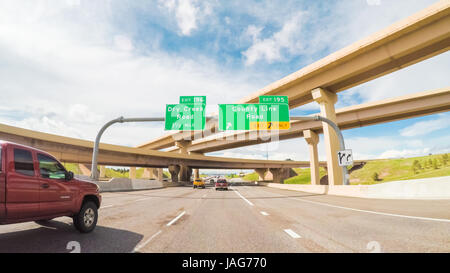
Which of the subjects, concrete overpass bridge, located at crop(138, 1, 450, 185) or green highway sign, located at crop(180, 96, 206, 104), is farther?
green highway sign, located at crop(180, 96, 206, 104)

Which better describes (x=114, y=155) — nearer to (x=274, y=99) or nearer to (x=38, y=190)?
(x=274, y=99)

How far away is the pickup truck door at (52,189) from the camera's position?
14.4 feet

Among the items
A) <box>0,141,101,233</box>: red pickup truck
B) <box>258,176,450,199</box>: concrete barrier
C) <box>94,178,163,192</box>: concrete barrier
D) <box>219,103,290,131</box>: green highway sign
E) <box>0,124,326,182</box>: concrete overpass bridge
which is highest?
<box>219,103,290,131</box>: green highway sign

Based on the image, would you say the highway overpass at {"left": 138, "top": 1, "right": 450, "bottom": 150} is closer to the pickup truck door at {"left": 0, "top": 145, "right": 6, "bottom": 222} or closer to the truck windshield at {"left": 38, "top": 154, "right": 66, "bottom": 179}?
the truck windshield at {"left": 38, "top": 154, "right": 66, "bottom": 179}

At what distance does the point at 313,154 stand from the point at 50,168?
127 feet

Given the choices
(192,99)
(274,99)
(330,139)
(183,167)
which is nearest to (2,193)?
(192,99)

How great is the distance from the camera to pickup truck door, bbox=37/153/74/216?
4.39m

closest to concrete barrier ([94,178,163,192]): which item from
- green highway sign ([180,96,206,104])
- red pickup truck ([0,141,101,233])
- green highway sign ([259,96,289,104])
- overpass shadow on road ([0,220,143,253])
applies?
green highway sign ([180,96,206,104])

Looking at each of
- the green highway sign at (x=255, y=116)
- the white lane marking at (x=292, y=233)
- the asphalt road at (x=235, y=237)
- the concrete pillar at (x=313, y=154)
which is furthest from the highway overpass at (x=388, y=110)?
the white lane marking at (x=292, y=233)

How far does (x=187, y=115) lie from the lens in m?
19.0

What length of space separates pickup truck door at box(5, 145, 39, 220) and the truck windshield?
193 mm

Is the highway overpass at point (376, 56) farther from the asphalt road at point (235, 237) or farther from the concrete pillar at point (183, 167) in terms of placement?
the concrete pillar at point (183, 167)
